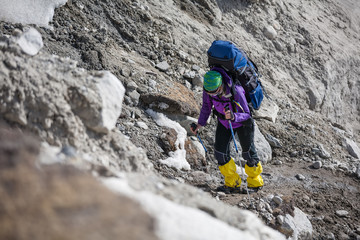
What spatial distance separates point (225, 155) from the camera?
559cm

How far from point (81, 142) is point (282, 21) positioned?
1122 cm

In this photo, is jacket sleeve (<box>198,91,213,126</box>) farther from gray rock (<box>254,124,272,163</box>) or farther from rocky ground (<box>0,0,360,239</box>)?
gray rock (<box>254,124,272,163</box>)

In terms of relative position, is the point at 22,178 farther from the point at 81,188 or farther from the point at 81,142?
the point at 81,142

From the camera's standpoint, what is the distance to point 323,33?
→ 13617 millimetres

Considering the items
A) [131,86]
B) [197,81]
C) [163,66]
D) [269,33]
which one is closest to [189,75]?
[197,81]

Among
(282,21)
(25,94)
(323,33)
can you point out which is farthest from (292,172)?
(323,33)

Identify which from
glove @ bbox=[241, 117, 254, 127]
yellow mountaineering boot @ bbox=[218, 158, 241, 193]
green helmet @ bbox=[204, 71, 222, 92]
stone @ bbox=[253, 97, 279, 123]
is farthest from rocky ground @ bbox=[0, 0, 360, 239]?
green helmet @ bbox=[204, 71, 222, 92]

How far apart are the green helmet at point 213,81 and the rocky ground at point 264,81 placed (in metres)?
1.63

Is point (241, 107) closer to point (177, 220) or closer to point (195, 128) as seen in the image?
point (195, 128)

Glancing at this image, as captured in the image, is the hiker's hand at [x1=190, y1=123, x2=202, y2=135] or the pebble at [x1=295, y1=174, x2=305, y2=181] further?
the pebble at [x1=295, y1=174, x2=305, y2=181]

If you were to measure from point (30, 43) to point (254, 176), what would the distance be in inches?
161

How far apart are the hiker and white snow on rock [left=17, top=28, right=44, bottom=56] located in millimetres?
2294

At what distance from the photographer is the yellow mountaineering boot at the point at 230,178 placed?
5.71m

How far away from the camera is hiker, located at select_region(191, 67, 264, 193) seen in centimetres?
486
